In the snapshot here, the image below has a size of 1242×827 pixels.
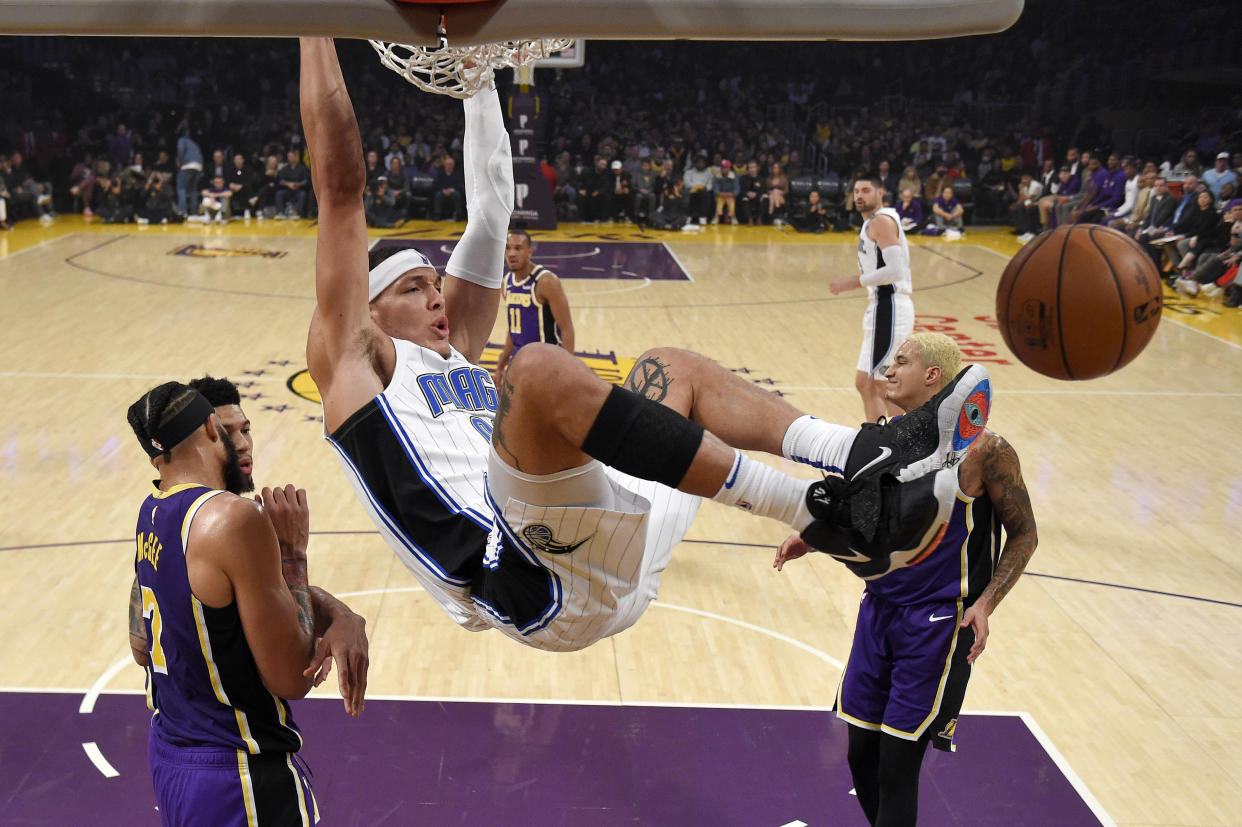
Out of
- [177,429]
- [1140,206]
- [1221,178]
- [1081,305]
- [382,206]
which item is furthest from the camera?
[382,206]

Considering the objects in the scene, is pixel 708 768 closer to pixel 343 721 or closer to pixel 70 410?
pixel 343 721

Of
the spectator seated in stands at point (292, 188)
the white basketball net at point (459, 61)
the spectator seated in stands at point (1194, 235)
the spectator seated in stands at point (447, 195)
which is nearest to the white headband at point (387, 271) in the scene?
the white basketball net at point (459, 61)

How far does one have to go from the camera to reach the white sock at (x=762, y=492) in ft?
8.83

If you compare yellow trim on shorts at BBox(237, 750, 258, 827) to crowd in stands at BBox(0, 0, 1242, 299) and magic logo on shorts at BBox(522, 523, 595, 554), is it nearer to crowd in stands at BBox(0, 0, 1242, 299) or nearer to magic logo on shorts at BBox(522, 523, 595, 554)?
magic logo on shorts at BBox(522, 523, 595, 554)

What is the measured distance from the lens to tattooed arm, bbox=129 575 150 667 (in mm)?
3238

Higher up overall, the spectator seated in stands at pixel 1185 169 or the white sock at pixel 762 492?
the white sock at pixel 762 492

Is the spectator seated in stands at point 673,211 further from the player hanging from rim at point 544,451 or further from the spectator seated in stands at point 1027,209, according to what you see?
the player hanging from rim at point 544,451

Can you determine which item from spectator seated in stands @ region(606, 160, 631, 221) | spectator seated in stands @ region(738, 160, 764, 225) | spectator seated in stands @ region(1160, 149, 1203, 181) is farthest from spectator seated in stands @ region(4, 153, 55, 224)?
spectator seated in stands @ region(1160, 149, 1203, 181)

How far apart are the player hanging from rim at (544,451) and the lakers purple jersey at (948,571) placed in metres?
0.66

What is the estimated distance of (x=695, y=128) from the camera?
78.6 feet

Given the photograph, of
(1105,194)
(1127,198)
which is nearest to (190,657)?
(1127,198)

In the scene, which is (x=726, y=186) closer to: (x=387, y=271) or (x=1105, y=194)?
(x=1105, y=194)

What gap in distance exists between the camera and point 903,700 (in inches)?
152

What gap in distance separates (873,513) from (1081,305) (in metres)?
1.16
